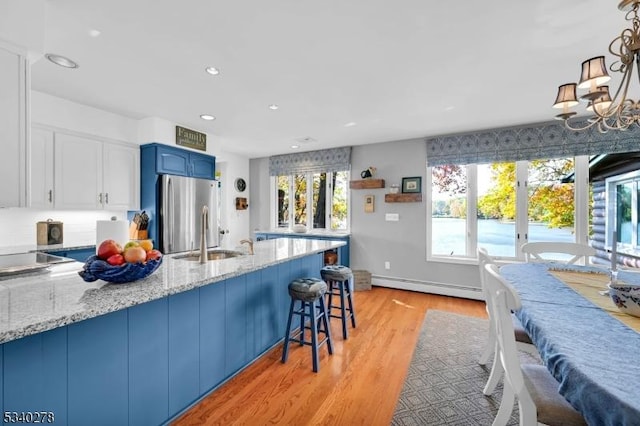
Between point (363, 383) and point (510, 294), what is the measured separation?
4.63 ft

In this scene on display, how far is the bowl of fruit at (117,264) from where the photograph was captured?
1284 millimetres

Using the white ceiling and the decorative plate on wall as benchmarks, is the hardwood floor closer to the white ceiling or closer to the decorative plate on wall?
the white ceiling

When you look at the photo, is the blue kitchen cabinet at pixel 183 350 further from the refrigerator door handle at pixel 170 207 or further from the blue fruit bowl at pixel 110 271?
the refrigerator door handle at pixel 170 207

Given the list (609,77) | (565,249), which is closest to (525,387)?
(609,77)

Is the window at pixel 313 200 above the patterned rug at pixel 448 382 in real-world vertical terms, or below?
above

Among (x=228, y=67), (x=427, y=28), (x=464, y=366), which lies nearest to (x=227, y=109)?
(x=228, y=67)

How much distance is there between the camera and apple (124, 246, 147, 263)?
1348 millimetres

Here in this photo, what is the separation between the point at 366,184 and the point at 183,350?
12.2 ft

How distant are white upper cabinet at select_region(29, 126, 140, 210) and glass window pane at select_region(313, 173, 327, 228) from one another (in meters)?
2.89

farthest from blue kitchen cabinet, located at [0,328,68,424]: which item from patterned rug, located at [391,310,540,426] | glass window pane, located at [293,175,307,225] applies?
glass window pane, located at [293,175,307,225]

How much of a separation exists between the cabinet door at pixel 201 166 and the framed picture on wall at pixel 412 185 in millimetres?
3045

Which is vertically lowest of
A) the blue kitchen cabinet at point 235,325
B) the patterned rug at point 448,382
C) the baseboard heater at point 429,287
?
the patterned rug at point 448,382

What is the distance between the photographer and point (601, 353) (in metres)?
0.95

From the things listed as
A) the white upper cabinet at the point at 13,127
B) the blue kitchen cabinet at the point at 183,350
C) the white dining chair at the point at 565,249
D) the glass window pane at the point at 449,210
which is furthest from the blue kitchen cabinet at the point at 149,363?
the glass window pane at the point at 449,210
